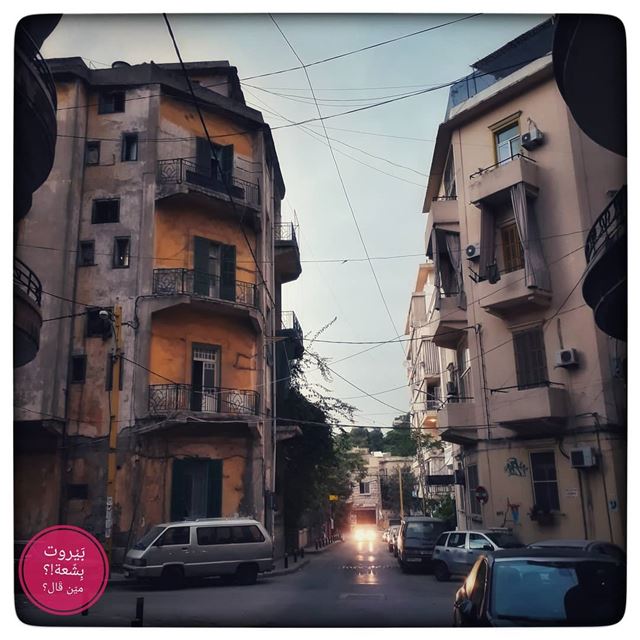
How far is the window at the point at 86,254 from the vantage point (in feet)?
15.1

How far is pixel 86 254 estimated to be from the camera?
4625mm

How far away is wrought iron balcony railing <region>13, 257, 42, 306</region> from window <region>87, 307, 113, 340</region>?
1.27ft

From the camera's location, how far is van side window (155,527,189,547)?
4.26 m

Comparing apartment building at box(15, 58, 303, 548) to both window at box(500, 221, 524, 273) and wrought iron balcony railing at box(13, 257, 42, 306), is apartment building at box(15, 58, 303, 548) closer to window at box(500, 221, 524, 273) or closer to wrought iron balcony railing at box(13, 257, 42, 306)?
wrought iron balcony railing at box(13, 257, 42, 306)

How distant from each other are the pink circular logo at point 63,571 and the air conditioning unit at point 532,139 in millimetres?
4450

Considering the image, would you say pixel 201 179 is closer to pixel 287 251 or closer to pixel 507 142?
pixel 287 251

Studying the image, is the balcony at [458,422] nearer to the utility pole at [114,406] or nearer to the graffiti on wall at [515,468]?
the graffiti on wall at [515,468]

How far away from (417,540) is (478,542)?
171cm

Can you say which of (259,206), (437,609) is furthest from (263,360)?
(437,609)

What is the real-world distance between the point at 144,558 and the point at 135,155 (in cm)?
323

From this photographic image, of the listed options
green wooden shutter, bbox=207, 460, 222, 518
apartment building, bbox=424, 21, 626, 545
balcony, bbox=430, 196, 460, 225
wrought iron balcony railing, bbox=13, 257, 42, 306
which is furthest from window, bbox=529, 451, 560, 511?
wrought iron balcony railing, bbox=13, 257, 42, 306

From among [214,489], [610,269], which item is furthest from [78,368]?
[610,269]

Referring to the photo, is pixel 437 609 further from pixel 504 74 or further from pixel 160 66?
pixel 160 66

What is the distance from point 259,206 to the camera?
538 cm
